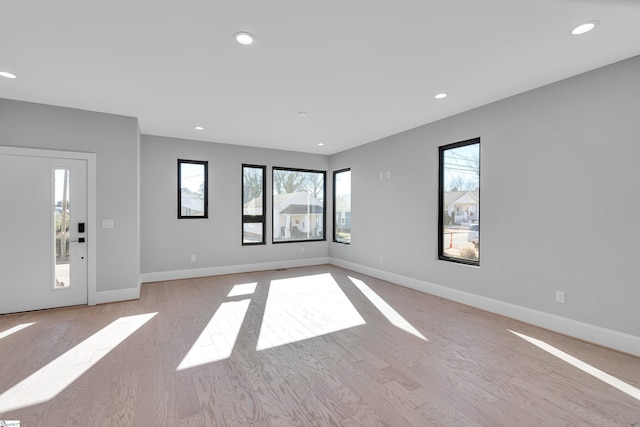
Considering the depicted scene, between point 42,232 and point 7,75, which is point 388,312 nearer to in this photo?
point 42,232

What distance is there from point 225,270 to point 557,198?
5.57 meters

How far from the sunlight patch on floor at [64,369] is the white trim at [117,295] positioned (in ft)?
3.21

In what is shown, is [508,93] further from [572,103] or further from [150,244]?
[150,244]

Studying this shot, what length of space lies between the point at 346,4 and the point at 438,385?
9.45ft

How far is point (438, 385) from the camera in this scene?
225 centimetres

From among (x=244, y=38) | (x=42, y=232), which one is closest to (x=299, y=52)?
(x=244, y=38)

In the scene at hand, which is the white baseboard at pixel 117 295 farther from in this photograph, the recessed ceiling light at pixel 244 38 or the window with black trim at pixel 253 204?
the recessed ceiling light at pixel 244 38

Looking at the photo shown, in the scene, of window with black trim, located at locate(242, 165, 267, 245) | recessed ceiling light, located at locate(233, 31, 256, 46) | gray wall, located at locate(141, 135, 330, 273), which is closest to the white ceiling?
recessed ceiling light, located at locate(233, 31, 256, 46)

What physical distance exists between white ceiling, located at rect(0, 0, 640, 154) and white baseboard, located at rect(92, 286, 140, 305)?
2.62m

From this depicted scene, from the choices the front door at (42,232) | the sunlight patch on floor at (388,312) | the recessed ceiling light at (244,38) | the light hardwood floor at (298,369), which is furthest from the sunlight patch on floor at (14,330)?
the sunlight patch on floor at (388,312)

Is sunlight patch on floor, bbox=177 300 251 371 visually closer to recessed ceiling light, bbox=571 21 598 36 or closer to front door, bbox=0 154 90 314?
front door, bbox=0 154 90 314

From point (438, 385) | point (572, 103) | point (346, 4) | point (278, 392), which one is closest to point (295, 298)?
point (278, 392)

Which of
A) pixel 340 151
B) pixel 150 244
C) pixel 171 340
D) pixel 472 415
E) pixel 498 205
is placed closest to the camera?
pixel 472 415

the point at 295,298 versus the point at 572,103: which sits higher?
the point at 572,103
